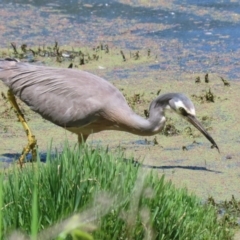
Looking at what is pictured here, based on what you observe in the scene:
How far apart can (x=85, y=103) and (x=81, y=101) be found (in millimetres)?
45

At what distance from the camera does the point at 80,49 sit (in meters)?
10.3

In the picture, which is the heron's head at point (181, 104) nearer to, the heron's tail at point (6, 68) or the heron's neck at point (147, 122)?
the heron's neck at point (147, 122)

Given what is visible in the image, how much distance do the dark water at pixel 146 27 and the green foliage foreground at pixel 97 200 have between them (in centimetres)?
479

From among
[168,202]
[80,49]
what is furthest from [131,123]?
[80,49]

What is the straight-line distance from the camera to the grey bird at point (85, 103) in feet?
21.6

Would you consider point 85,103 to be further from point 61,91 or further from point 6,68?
point 6,68

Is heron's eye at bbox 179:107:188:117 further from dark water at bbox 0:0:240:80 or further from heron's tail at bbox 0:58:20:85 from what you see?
dark water at bbox 0:0:240:80

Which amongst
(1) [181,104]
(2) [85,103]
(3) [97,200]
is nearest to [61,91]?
(2) [85,103]

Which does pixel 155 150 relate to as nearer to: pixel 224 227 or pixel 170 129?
pixel 170 129

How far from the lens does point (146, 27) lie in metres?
11.2

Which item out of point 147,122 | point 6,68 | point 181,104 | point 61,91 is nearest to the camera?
point 181,104

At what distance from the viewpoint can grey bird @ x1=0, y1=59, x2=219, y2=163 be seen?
658cm

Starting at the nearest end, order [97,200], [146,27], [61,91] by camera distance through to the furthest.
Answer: [97,200] < [61,91] < [146,27]

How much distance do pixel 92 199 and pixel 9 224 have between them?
388mm
